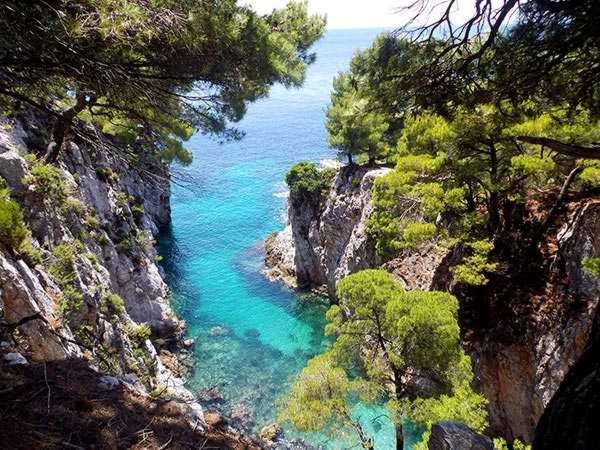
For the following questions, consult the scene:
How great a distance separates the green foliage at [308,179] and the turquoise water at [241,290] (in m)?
6.05

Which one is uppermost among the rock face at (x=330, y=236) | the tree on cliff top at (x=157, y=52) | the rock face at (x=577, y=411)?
the tree on cliff top at (x=157, y=52)

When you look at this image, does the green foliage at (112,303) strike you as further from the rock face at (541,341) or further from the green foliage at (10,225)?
the rock face at (541,341)

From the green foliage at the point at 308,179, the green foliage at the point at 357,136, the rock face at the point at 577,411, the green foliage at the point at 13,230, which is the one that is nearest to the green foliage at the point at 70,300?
the green foliage at the point at 13,230

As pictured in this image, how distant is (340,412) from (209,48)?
852 cm

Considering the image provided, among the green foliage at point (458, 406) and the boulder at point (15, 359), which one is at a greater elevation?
the boulder at point (15, 359)

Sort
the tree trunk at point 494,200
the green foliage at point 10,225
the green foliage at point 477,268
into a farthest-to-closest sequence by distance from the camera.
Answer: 1. the tree trunk at point 494,200
2. the green foliage at point 477,268
3. the green foliage at point 10,225

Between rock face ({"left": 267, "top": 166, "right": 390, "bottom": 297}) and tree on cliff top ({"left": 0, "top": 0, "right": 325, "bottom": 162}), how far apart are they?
12855mm

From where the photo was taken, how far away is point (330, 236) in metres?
22.6

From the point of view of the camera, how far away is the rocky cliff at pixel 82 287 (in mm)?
5082

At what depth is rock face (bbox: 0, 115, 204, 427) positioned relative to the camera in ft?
21.4

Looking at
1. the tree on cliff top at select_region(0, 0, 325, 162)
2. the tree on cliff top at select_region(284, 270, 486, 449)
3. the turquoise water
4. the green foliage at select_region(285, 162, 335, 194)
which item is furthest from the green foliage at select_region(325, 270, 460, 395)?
the green foliage at select_region(285, 162, 335, 194)

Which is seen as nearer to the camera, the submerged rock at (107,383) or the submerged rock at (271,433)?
the submerged rock at (107,383)

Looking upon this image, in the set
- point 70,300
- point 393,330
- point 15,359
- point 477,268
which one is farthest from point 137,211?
point 15,359

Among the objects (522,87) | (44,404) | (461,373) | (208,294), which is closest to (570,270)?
(461,373)
